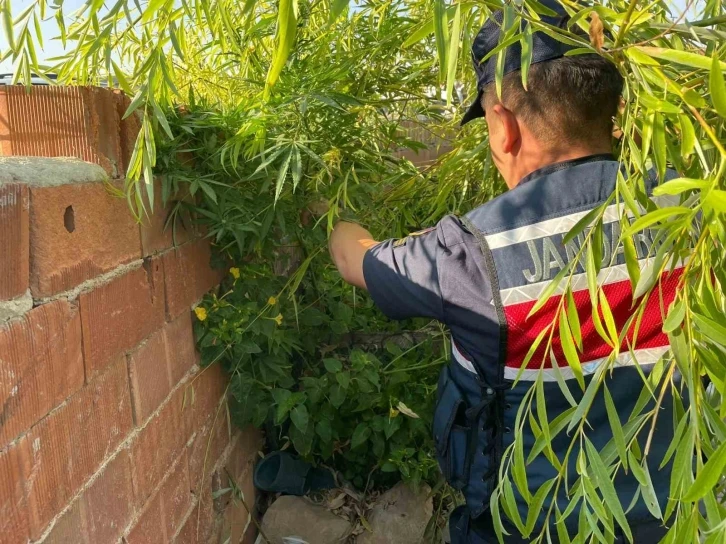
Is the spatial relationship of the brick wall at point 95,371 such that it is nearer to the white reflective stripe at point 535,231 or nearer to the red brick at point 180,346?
the red brick at point 180,346

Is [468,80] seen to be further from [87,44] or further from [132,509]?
[132,509]

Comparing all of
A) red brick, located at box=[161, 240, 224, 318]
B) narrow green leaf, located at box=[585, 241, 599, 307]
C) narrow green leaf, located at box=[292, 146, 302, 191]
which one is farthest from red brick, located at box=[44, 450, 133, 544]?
narrow green leaf, located at box=[585, 241, 599, 307]

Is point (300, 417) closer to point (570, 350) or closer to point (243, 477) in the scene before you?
point (243, 477)

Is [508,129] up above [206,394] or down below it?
above

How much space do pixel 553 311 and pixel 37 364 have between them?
982 mm

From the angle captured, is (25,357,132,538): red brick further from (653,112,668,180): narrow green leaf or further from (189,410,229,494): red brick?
(653,112,668,180): narrow green leaf

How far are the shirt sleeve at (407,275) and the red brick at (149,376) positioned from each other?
581 mm

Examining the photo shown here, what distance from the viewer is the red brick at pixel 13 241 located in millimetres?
1066

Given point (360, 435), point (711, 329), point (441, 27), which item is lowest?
point (360, 435)

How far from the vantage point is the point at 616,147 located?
1.69 metres

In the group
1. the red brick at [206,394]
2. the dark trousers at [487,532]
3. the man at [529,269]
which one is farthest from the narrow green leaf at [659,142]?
the red brick at [206,394]

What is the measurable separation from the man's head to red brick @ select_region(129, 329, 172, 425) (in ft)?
3.23

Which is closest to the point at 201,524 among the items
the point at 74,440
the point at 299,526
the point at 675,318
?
the point at 299,526

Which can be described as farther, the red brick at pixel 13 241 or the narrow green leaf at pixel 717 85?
the red brick at pixel 13 241
